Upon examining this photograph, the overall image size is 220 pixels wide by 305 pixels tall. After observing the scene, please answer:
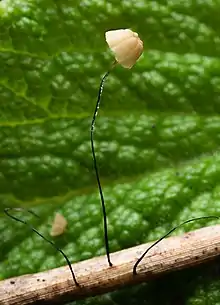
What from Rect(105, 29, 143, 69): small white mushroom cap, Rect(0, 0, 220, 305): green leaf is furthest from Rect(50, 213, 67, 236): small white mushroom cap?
Rect(105, 29, 143, 69): small white mushroom cap

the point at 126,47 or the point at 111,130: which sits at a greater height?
the point at 126,47

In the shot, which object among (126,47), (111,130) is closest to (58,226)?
(111,130)

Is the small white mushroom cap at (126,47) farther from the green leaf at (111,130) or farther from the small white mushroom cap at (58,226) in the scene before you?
the small white mushroom cap at (58,226)

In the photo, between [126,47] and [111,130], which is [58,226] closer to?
[111,130]

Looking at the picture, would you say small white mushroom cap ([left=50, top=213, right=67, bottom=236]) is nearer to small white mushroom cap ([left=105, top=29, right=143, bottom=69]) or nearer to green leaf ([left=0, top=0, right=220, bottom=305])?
green leaf ([left=0, top=0, right=220, bottom=305])

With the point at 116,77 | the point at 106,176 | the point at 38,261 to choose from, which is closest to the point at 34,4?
the point at 116,77

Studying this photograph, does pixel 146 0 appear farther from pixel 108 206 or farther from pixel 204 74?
pixel 108 206

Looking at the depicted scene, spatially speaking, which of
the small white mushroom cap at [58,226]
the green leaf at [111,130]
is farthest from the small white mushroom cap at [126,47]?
the small white mushroom cap at [58,226]
